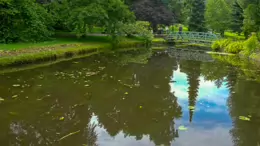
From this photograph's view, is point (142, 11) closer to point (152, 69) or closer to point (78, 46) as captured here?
point (78, 46)

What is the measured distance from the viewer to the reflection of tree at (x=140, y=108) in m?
7.02

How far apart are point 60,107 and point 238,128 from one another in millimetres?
4954

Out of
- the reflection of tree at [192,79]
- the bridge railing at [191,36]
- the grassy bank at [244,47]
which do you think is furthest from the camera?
the bridge railing at [191,36]

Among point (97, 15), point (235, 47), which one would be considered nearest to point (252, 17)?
point (235, 47)

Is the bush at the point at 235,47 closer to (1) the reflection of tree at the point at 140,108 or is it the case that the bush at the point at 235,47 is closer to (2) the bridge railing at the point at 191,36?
(2) the bridge railing at the point at 191,36

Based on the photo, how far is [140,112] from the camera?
8.33 m

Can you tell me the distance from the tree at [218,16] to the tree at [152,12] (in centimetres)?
874

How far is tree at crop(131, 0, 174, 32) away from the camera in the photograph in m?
37.1

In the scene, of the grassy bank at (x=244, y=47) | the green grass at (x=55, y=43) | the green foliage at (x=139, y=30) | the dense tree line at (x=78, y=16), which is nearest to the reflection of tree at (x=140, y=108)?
the green grass at (x=55, y=43)

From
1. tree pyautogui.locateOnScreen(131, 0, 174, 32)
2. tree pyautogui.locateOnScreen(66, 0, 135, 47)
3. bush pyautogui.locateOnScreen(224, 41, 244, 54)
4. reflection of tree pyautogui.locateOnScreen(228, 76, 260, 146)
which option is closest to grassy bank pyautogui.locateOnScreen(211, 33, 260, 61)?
bush pyautogui.locateOnScreen(224, 41, 244, 54)

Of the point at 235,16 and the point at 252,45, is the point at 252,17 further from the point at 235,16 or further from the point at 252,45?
the point at 252,45

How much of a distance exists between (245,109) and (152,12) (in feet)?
97.1

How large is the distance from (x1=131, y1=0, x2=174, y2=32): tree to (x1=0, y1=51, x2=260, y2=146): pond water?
23.8 m

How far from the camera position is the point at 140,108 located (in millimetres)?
8672
